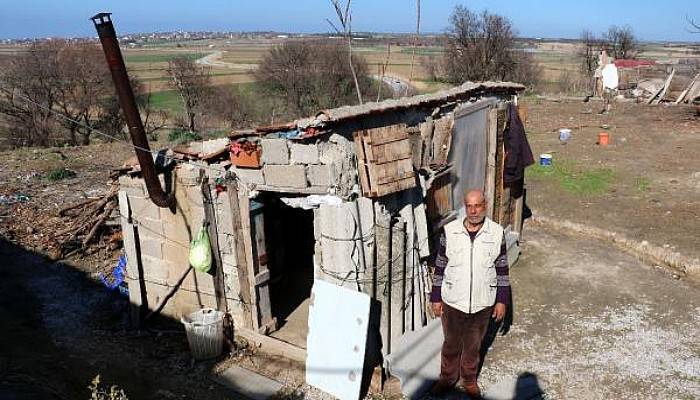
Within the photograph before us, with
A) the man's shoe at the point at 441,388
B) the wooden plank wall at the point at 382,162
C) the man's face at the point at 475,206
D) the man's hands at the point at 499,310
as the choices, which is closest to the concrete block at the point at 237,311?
the wooden plank wall at the point at 382,162

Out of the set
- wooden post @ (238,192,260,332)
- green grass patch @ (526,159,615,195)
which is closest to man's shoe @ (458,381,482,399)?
wooden post @ (238,192,260,332)

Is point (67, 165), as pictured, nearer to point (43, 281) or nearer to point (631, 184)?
point (43, 281)

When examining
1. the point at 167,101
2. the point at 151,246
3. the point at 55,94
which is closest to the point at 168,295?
the point at 151,246

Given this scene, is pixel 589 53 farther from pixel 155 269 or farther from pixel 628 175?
pixel 155 269

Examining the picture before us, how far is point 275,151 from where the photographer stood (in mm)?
5719

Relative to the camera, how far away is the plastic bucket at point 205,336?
629cm

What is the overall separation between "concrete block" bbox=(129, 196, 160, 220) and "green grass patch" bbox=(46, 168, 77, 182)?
9.18 metres

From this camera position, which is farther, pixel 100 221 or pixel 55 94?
pixel 55 94

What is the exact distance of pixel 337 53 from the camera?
3014 cm

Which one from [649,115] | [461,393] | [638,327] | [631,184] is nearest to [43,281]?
[461,393]

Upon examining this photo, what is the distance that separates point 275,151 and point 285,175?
284 mm

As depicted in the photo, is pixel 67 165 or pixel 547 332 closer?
pixel 547 332

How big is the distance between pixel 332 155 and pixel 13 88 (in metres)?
23.4

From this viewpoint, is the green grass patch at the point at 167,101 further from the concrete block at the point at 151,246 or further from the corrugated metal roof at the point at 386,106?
the corrugated metal roof at the point at 386,106
